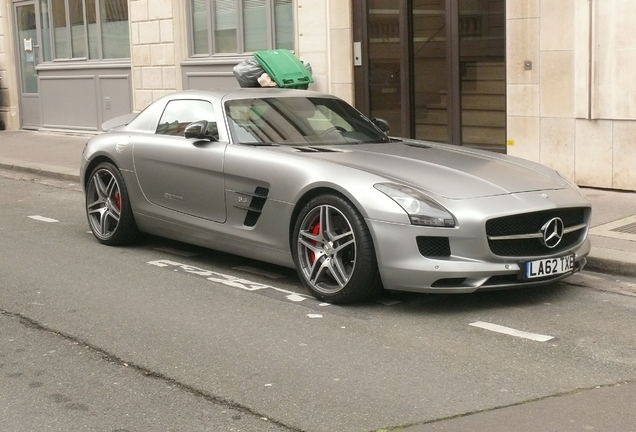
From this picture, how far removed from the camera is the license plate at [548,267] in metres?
6.73

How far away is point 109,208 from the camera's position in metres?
9.12

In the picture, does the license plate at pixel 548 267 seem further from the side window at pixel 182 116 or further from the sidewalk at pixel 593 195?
the side window at pixel 182 116

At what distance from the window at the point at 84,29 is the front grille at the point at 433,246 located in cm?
1350

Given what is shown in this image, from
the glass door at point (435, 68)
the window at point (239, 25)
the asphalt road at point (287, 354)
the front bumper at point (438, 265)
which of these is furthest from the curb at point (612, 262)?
the window at point (239, 25)

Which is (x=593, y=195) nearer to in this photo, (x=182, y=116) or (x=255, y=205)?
(x=182, y=116)

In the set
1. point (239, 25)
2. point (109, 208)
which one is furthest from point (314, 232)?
point (239, 25)

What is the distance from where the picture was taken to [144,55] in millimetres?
18359

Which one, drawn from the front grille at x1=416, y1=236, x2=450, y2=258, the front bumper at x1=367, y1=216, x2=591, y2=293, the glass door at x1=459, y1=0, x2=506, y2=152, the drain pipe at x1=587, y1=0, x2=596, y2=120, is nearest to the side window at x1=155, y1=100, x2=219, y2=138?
the front bumper at x1=367, y1=216, x2=591, y2=293

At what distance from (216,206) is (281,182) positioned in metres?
0.78

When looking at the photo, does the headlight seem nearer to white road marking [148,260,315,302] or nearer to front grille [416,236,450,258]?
front grille [416,236,450,258]

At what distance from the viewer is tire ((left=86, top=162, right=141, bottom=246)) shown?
8953 mm

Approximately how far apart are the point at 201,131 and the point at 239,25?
29.4 ft

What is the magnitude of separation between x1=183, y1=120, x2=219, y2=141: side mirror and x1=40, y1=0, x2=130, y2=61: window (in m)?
11.5

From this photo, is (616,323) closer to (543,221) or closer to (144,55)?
(543,221)
